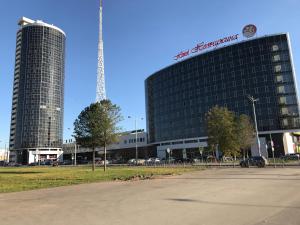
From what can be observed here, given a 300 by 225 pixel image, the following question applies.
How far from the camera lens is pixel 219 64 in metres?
113

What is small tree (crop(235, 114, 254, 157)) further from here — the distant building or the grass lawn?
the distant building

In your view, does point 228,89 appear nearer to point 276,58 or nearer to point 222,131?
point 276,58

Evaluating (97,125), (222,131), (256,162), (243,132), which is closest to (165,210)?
(97,125)

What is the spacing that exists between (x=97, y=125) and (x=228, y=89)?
242 feet

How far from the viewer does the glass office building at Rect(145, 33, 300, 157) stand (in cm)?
9844

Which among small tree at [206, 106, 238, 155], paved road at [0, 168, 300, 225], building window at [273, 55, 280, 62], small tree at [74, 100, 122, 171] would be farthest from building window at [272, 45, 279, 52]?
paved road at [0, 168, 300, 225]

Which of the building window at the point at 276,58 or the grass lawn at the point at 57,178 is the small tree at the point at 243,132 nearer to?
the grass lawn at the point at 57,178

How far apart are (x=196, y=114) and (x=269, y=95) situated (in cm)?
2769

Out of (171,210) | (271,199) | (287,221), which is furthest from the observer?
(271,199)

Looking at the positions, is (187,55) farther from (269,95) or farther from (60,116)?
(60,116)

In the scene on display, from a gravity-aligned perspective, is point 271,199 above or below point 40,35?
below

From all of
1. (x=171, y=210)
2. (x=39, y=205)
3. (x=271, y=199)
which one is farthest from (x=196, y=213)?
(x=39, y=205)

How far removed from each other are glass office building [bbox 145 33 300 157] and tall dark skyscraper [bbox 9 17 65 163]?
70.6 metres

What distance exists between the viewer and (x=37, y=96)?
176250 millimetres
